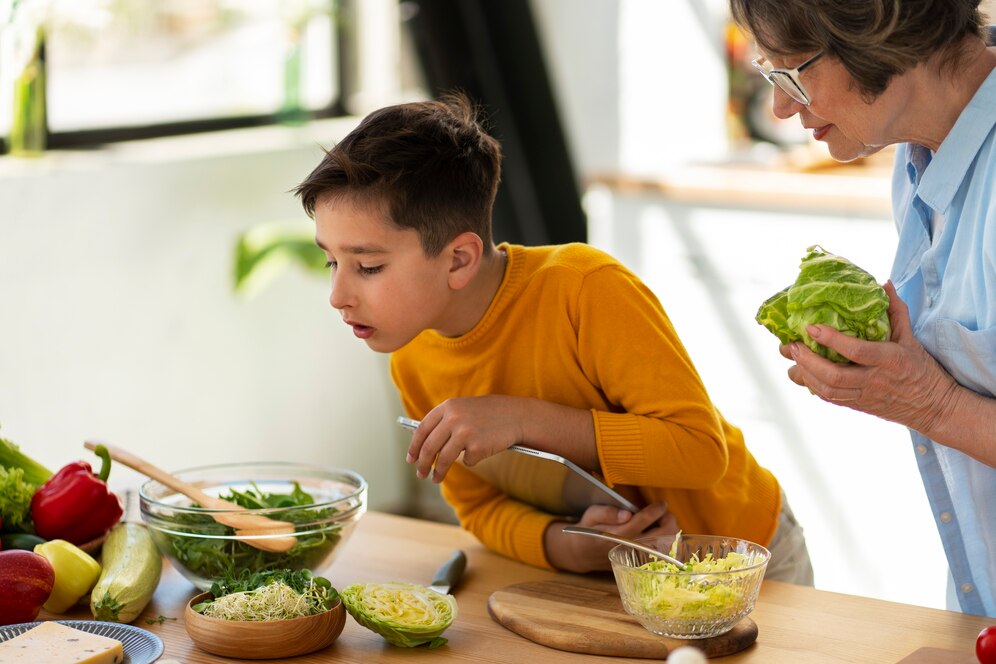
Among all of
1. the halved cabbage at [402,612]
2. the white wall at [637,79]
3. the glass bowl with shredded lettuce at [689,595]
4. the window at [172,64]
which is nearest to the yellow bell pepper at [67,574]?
the halved cabbage at [402,612]

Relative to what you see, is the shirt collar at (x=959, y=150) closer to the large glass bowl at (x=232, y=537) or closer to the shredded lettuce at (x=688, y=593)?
the shredded lettuce at (x=688, y=593)

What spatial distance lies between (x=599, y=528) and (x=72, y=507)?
2.43 ft

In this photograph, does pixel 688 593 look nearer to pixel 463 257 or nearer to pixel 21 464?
pixel 463 257

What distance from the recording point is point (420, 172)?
174 cm

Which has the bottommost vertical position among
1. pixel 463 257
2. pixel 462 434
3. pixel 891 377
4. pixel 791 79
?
pixel 462 434

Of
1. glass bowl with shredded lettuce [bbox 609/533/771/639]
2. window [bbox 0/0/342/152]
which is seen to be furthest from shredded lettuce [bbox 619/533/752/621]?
window [bbox 0/0/342/152]

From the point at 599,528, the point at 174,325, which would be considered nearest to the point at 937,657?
the point at 599,528

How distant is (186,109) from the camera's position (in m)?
4.13

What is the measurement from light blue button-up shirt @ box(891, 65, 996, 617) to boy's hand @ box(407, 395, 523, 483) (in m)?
0.58

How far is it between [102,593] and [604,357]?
747mm

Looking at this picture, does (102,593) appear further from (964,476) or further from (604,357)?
(964,476)

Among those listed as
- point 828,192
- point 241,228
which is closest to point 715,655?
point 828,192

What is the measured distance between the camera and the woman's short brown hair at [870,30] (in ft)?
5.15

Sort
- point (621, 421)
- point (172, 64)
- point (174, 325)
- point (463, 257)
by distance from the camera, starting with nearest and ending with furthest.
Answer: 1. point (621, 421)
2. point (463, 257)
3. point (174, 325)
4. point (172, 64)
